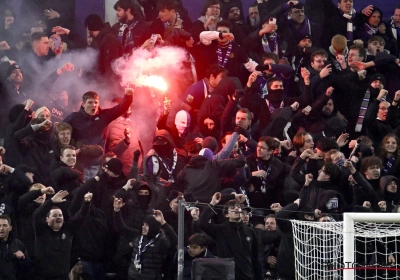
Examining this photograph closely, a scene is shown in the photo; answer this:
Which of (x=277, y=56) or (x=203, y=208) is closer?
(x=203, y=208)

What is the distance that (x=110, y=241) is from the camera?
10531mm

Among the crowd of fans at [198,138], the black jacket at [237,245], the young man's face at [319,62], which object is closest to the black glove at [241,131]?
the crowd of fans at [198,138]

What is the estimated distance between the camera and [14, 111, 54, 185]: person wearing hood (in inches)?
424

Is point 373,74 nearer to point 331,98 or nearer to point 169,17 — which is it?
point 331,98

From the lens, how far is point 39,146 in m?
11.0

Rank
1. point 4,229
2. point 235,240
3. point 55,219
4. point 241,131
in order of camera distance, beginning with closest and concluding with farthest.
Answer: point 4,229 → point 55,219 → point 235,240 → point 241,131

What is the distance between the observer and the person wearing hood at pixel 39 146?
35.4 feet

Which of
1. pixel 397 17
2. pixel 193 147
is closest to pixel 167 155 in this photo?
pixel 193 147

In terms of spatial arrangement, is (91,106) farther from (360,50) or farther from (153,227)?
(360,50)

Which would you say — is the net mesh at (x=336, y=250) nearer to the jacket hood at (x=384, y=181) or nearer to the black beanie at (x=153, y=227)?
the jacket hood at (x=384, y=181)

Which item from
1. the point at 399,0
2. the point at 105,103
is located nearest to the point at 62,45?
the point at 105,103

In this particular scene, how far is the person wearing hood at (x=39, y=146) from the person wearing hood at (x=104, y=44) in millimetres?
1342

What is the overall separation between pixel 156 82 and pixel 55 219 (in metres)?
2.51

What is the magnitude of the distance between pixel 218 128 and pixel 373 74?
2129mm
